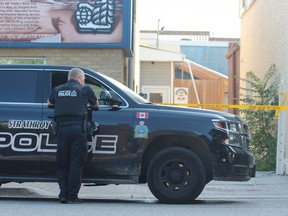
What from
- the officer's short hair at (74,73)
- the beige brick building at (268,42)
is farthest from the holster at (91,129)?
the beige brick building at (268,42)

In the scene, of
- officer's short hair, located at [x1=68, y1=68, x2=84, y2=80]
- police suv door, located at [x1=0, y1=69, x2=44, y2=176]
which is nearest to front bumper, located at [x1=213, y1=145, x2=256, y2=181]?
officer's short hair, located at [x1=68, y1=68, x2=84, y2=80]

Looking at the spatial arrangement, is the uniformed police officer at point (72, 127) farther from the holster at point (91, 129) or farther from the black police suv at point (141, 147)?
the black police suv at point (141, 147)

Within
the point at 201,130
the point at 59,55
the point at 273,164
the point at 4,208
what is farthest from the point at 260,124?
the point at 4,208

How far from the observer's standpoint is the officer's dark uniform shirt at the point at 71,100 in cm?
824

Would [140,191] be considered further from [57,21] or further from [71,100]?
[57,21]

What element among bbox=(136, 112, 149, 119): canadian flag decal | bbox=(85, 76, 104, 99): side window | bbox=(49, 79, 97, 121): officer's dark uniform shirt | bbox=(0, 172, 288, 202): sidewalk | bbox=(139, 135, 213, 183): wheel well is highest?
bbox=(85, 76, 104, 99): side window

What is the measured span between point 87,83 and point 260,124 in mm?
7182

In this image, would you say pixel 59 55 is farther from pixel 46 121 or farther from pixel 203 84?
pixel 203 84

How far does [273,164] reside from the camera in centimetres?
1374

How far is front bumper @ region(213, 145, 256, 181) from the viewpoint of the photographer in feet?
27.4

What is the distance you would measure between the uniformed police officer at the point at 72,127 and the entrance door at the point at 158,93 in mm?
→ 20656

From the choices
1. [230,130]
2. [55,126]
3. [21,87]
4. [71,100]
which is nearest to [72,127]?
[55,126]

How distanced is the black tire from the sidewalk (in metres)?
1.24

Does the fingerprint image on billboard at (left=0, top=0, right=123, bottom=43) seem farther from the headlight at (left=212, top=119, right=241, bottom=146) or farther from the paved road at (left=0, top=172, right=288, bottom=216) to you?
the headlight at (left=212, top=119, right=241, bottom=146)
